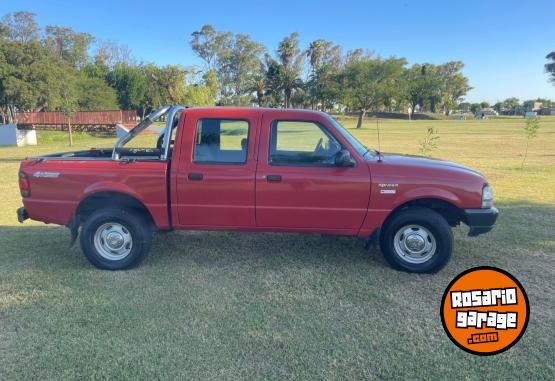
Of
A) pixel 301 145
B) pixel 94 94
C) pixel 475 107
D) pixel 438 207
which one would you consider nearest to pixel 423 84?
pixel 475 107

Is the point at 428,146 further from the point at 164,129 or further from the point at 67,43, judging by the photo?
the point at 67,43

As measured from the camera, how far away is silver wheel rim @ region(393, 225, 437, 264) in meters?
4.31

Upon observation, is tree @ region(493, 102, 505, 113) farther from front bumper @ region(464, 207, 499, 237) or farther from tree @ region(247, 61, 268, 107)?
front bumper @ region(464, 207, 499, 237)

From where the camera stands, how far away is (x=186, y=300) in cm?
378

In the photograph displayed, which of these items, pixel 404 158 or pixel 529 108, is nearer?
pixel 404 158

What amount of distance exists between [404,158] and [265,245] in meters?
2.11

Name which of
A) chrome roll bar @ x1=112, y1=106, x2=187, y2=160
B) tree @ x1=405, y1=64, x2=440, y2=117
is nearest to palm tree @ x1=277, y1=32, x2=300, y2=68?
tree @ x1=405, y1=64, x2=440, y2=117

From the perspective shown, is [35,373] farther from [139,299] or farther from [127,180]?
[127,180]

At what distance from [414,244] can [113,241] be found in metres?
3.39

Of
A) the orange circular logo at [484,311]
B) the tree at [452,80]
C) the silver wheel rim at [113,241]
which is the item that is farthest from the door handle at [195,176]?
the tree at [452,80]

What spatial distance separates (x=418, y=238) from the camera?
4.30m

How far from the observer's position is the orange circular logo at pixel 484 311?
106 inches

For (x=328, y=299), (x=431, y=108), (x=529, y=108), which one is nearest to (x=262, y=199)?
(x=328, y=299)

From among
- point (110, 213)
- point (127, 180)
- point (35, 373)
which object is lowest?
point (35, 373)
